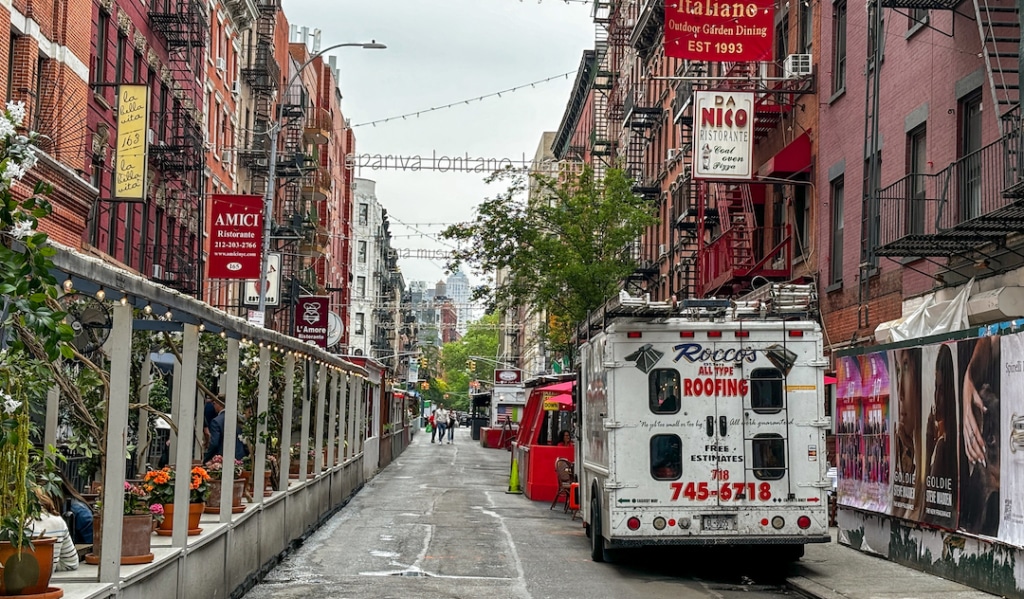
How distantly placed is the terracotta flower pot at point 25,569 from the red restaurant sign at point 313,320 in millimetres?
31415

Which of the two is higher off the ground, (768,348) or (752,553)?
(768,348)

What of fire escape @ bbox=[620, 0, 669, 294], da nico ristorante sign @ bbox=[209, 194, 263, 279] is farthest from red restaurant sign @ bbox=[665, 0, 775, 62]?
fire escape @ bbox=[620, 0, 669, 294]

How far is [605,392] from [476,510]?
32.7 ft

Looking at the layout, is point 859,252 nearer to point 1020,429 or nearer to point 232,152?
point 1020,429

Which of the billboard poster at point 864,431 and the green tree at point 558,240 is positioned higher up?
the green tree at point 558,240

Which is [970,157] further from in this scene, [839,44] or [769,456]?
[839,44]

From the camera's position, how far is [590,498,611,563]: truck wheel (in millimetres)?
15523

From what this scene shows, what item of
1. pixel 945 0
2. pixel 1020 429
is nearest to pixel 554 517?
pixel 945 0

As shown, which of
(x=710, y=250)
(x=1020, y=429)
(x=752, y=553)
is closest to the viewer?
(x=1020, y=429)

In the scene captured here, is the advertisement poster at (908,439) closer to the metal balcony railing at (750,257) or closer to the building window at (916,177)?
the building window at (916,177)

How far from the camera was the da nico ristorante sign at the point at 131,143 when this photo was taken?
981 inches

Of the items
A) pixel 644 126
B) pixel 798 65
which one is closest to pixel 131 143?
pixel 798 65

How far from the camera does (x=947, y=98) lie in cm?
1884

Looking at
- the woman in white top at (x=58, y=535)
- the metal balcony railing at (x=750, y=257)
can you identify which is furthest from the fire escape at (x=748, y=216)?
the woman in white top at (x=58, y=535)
